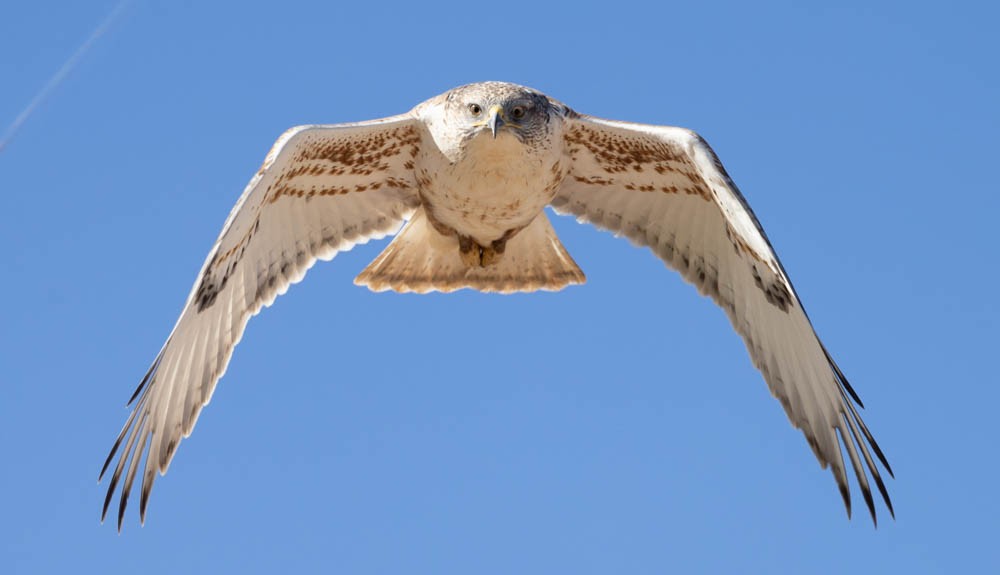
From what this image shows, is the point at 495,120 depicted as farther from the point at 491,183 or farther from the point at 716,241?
the point at 716,241

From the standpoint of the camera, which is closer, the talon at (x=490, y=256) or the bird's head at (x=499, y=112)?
the bird's head at (x=499, y=112)

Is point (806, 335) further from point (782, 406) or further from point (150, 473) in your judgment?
point (150, 473)

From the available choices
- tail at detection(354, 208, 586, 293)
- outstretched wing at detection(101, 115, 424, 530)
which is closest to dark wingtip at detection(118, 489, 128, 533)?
outstretched wing at detection(101, 115, 424, 530)

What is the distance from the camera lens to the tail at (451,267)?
32.1ft

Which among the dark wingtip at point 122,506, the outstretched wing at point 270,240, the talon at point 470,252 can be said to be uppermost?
the talon at point 470,252

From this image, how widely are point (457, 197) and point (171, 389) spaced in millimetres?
Answer: 2034

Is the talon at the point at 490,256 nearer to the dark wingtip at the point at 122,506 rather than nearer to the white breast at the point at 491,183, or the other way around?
the white breast at the point at 491,183

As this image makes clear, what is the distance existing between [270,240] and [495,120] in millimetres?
1753

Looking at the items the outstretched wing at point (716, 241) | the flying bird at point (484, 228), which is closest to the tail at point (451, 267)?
the flying bird at point (484, 228)

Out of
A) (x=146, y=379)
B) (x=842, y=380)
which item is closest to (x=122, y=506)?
(x=146, y=379)

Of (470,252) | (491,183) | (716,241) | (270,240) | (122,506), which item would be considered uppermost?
(716,241)

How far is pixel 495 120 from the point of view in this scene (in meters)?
8.36

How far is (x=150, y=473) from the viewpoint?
8391 mm

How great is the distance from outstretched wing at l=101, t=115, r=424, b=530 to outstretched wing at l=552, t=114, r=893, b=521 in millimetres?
1161
